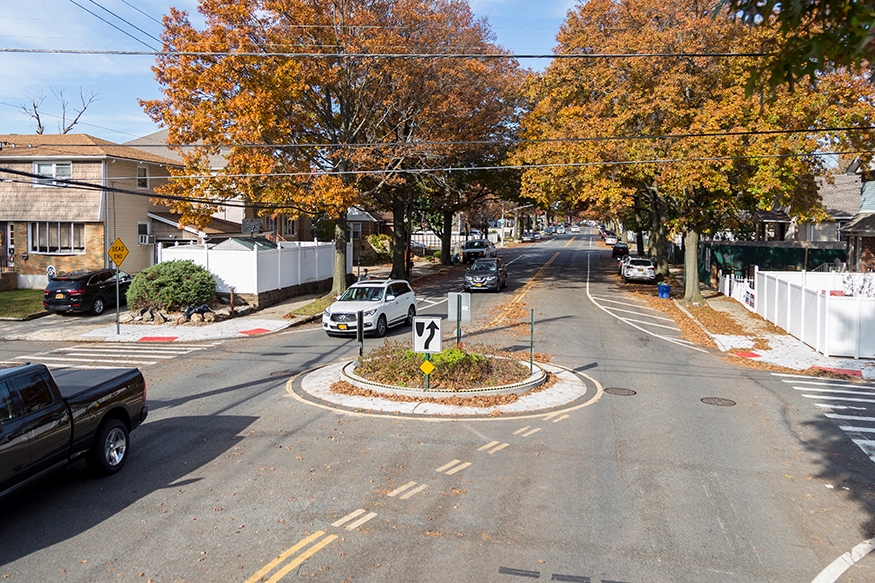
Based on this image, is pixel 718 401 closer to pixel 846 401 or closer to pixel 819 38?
pixel 846 401

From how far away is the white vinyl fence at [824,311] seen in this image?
18500mm

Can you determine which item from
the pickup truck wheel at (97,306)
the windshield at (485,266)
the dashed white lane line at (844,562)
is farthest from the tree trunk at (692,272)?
the pickup truck wheel at (97,306)

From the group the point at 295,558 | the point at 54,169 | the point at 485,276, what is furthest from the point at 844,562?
the point at 54,169

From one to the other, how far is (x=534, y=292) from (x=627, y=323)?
948 cm

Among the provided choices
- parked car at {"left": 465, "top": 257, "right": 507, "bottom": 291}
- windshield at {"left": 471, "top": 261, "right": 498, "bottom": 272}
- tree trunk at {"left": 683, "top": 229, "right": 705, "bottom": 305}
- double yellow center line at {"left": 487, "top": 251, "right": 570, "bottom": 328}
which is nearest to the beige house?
parked car at {"left": 465, "top": 257, "right": 507, "bottom": 291}

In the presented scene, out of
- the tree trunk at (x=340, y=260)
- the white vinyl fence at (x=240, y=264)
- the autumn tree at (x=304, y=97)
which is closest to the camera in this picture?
the autumn tree at (x=304, y=97)

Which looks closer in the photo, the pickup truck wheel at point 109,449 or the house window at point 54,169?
the pickup truck wheel at point 109,449

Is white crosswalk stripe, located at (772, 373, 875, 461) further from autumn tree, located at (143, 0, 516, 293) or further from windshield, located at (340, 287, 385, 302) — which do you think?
autumn tree, located at (143, 0, 516, 293)

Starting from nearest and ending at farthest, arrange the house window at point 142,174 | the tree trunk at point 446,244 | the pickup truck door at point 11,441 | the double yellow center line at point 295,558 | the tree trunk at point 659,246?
the double yellow center line at point 295,558
the pickup truck door at point 11,441
the house window at point 142,174
the tree trunk at point 659,246
the tree trunk at point 446,244

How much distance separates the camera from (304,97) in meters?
28.2

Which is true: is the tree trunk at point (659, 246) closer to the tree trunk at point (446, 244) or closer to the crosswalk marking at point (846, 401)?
the tree trunk at point (446, 244)

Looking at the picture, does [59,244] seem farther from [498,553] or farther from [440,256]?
[498,553]

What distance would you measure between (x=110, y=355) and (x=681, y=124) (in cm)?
2273

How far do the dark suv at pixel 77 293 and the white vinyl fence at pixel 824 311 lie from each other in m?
25.5
